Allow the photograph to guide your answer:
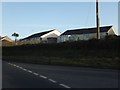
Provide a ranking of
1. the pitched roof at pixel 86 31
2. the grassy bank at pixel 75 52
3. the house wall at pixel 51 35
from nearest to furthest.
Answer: the grassy bank at pixel 75 52 < the pitched roof at pixel 86 31 < the house wall at pixel 51 35

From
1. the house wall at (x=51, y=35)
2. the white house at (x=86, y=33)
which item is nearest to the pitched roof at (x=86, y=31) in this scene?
the white house at (x=86, y=33)

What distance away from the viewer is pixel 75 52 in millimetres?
48750

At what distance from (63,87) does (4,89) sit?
2.26m

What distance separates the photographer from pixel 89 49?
4753cm

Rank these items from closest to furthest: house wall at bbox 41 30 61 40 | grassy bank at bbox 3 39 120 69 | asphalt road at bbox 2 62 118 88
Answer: asphalt road at bbox 2 62 118 88
grassy bank at bbox 3 39 120 69
house wall at bbox 41 30 61 40

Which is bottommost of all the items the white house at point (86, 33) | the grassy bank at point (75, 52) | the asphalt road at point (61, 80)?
the asphalt road at point (61, 80)

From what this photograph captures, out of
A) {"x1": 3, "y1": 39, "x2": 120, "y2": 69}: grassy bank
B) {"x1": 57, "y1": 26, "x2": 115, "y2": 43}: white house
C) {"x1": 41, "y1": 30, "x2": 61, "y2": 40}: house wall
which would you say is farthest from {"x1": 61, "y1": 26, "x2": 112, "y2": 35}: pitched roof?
{"x1": 3, "y1": 39, "x2": 120, "y2": 69}: grassy bank

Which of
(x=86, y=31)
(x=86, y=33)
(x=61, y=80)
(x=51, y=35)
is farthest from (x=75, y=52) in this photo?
(x=51, y=35)

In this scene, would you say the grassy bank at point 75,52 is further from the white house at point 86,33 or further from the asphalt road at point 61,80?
the white house at point 86,33

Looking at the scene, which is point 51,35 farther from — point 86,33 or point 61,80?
point 61,80

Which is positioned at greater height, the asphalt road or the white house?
the white house

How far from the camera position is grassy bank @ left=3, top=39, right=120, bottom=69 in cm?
3653

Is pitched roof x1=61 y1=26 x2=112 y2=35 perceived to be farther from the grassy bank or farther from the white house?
the grassy bank

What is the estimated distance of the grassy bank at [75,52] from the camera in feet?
120
